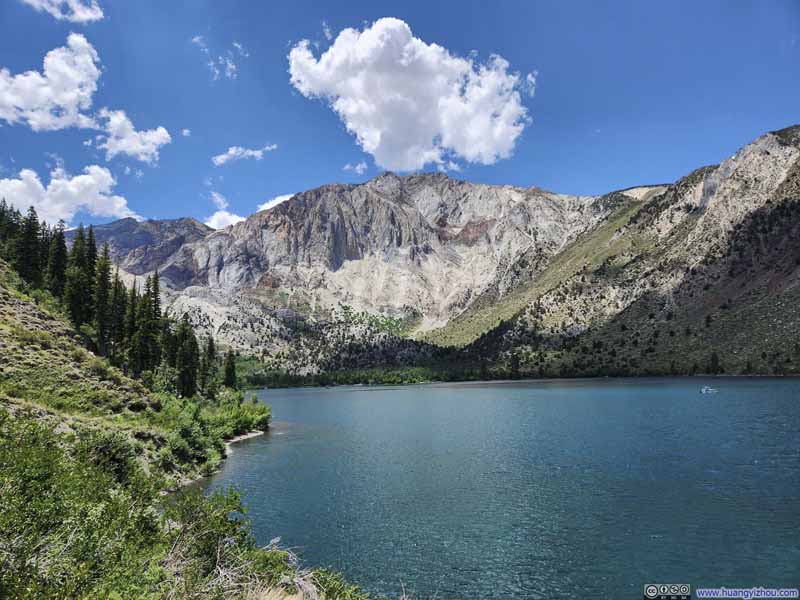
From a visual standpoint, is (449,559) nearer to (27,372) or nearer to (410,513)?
(410,513)

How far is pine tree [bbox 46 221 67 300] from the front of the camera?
90.5m

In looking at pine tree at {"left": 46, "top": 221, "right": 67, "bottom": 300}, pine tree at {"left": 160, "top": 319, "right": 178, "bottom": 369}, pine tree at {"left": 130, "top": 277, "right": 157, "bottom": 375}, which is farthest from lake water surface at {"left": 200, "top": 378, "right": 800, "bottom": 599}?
pine tree at {"left": 46, "top": 221, "right": 67, "bottom": 300}

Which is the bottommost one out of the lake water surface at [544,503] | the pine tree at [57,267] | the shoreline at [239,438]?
the lake water surface at [544,503]

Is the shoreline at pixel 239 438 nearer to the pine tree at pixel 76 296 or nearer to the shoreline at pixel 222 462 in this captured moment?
the shoreline at pixel 222 462

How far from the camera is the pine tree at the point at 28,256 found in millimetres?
86938

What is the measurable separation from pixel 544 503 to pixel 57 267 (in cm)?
9569

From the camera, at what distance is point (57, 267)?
94.6m

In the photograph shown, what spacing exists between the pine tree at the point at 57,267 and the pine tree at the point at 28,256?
1.79 metres

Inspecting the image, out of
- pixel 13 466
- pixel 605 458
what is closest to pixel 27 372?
Answer: pixel 13 466

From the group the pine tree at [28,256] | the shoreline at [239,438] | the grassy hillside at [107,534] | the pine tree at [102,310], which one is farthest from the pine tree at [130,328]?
the grassy hillside at [107,534]

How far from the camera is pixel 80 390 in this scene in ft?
165

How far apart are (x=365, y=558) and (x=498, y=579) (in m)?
8.98

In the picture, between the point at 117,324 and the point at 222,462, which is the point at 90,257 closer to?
the point at 117,324

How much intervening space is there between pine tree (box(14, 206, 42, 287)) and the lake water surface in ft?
159
